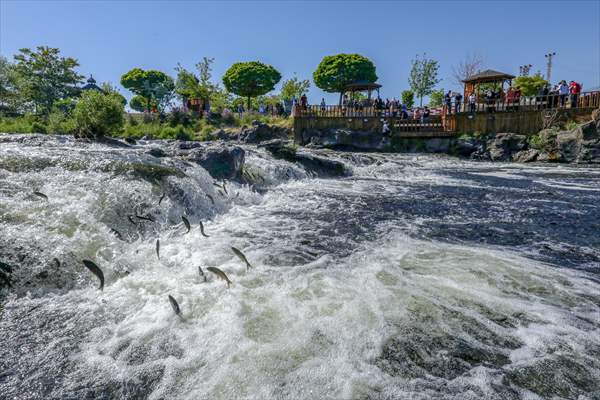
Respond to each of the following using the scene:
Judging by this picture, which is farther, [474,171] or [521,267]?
[474,171]

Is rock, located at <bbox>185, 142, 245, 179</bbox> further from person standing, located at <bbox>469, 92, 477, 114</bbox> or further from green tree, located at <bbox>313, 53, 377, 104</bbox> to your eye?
green tree, located at <bbox>313, 53, 377, 104</bbox>

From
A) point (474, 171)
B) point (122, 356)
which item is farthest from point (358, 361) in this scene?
point (474, 171)

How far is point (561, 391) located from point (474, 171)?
14846 millimetres

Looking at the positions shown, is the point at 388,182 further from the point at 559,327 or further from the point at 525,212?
the point at 559,327

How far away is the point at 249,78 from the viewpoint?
4350 cm

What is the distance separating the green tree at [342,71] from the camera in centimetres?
4047

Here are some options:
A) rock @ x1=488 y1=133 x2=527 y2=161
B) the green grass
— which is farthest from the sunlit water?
rock @ x1=488 y1=133 x2=527 y2=161

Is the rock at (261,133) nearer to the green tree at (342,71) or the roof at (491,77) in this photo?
the roof at (491,77)

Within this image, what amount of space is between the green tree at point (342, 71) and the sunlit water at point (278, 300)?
36690 millimetres

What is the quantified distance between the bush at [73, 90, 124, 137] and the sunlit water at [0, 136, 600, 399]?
556 centimetres

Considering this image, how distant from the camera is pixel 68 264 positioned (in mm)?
3820

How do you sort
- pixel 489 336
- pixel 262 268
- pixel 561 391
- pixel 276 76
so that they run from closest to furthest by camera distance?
pixel 561 391 → pixel 489 336 → pixel 262 268 → pixel 276 76

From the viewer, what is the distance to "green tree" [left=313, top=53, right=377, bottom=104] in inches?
1593

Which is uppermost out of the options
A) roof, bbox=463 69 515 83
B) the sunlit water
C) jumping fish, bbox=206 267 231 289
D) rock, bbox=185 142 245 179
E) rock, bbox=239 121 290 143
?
roof, bbox=463 69 515 83
